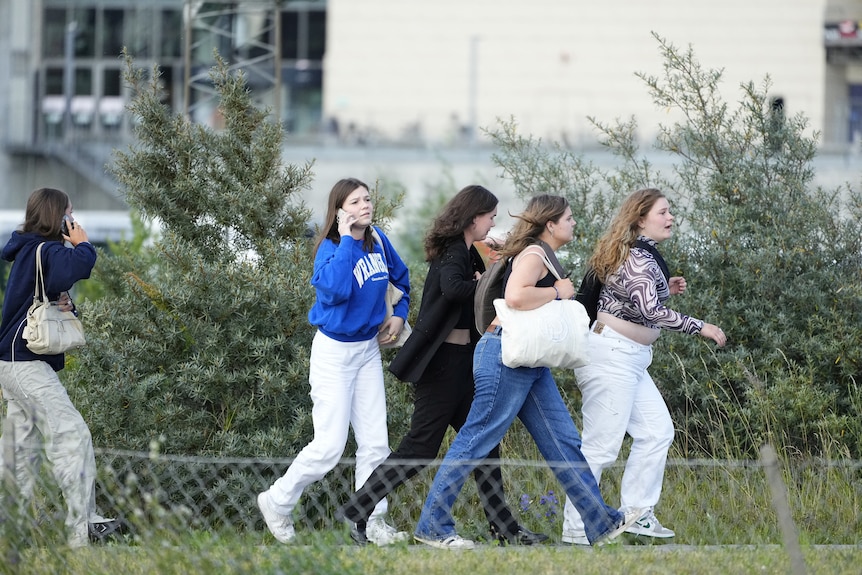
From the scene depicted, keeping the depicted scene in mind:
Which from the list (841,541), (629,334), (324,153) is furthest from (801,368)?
(324,153)

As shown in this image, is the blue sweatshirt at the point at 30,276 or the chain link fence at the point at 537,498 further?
the chain link fence at the point at 537,498

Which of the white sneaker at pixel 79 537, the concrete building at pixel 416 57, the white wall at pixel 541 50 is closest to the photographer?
the white sneaker at pixel 79 537

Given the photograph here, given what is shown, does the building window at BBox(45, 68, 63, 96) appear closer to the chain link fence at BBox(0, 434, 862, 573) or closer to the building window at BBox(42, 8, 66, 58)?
the building window at BBox(42, 8, 66, 58)

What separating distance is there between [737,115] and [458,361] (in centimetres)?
341

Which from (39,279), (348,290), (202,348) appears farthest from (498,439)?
(39,279)

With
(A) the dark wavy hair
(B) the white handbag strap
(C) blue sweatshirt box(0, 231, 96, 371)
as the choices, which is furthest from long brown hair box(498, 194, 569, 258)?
(C) blue sweatshirt box(0, 231, 96, 371)

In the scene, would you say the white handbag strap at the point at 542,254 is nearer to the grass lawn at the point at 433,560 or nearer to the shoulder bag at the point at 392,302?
the shoulder bag at the point at 392,302

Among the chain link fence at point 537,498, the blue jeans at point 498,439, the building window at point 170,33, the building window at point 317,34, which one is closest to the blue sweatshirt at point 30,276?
the chain link fence at point 537,498

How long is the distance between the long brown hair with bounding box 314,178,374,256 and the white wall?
29602 mm

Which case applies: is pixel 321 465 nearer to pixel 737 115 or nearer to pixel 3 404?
pixel 3 404

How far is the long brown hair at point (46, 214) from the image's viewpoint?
5.84 meters

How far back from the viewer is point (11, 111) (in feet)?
116

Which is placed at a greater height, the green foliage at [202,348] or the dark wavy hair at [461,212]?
the dark wavy hair at [461,212]

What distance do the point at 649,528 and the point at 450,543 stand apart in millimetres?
1024
